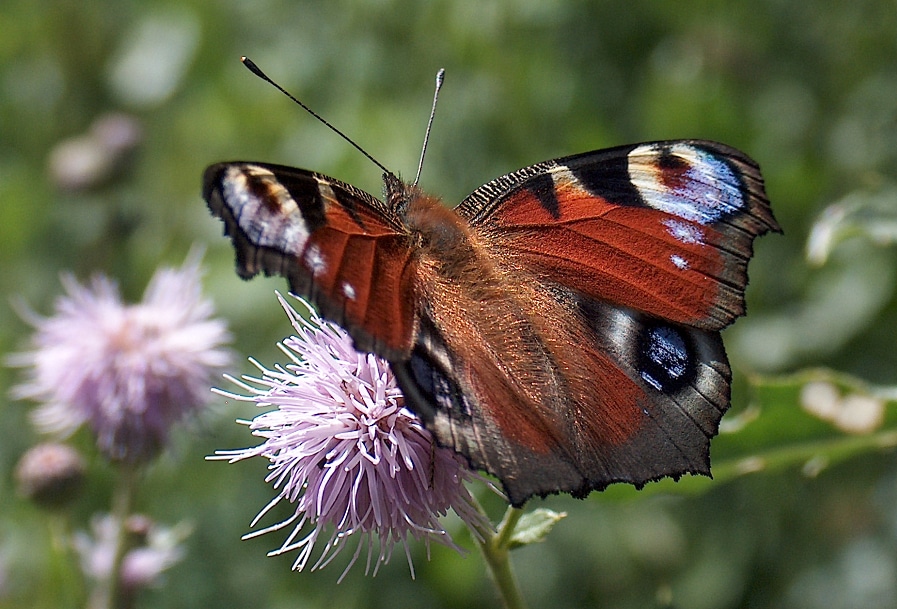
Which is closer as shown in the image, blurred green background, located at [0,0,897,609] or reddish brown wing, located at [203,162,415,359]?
reddish brown wing, located at [203,162,415,359]

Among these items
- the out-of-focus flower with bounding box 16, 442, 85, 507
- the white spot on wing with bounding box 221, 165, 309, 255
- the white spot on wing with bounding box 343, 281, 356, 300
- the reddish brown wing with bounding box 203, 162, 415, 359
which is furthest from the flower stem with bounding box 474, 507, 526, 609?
the out-of-focus flower with bounding box 16, 442, 85, 507

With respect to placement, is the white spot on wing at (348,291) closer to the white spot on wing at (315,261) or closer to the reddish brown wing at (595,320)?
the white spot on wing at (315,261)

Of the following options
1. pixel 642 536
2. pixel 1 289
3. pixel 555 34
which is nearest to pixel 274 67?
pixel 555 34

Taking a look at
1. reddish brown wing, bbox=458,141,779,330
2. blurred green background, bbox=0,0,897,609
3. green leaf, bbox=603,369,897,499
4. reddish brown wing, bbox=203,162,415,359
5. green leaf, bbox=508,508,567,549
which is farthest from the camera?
blurred green background, bbox=0,0,897,609

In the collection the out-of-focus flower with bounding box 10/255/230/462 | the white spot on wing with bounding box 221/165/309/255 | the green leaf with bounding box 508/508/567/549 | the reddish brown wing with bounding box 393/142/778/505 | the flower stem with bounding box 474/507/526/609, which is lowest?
the out-of-focus flower with bounding box 10/255/230/462

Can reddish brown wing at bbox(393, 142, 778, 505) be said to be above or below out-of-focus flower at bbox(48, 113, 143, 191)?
above

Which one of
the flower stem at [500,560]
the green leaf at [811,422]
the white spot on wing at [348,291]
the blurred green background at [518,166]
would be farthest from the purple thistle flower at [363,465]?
the blurred green background at [518,166]

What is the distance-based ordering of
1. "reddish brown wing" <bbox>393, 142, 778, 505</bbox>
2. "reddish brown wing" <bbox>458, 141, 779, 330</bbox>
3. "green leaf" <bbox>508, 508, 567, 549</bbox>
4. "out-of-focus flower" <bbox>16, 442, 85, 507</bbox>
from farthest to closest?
1. "out-of-focus flower" <bbox>16, 442, 85, 507</bbox>
2. "reddish brown wing" <bbox>458, 141, 779, 330</bbox>
3. "green leaf" <bbox>508, 508, 567, 549</bbox>
4. "reddish brown wing" <bbox>393, 142, 778, 505</bbox>

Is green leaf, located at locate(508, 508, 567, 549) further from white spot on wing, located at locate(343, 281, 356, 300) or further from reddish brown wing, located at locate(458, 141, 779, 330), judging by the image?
white spot on wing, located at locate(343, 281, 356, 300)
